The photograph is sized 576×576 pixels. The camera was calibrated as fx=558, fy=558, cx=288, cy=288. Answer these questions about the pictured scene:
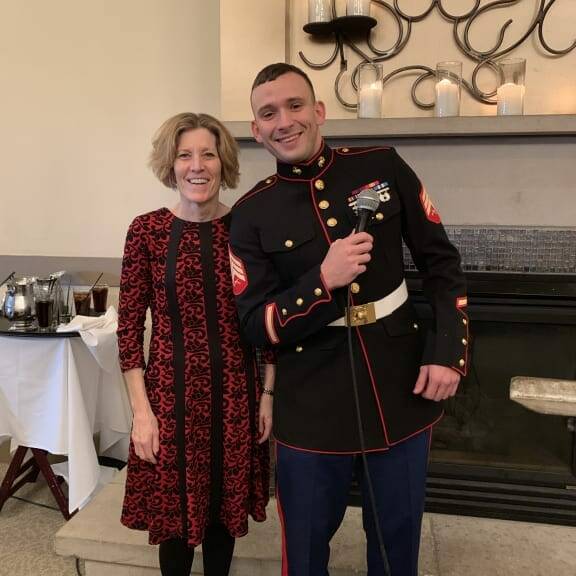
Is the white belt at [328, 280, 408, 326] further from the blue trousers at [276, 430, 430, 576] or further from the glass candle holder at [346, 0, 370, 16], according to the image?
the glass candle holder at [346, 0, 370, 16]

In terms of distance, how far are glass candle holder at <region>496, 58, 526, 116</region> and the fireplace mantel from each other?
0.17 ft

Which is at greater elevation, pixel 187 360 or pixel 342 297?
pixel 342 297

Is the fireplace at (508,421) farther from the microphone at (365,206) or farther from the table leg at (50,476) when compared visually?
the table leg at (50,476)

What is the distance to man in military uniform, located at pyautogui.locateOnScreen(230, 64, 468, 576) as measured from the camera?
0.97 m

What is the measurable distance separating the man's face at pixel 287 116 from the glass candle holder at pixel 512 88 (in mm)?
925

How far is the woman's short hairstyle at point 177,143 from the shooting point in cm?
111

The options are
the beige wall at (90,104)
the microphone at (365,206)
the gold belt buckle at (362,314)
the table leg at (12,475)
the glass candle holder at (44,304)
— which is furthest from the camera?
the beige wall at (90,104)

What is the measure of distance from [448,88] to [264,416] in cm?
114

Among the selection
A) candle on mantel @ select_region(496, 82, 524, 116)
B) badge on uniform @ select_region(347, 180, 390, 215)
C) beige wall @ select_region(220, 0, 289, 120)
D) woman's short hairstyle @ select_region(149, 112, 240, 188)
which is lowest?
badge on uniform @ select_region(347, 180, 390, 215)

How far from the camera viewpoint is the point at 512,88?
1652 millimetres

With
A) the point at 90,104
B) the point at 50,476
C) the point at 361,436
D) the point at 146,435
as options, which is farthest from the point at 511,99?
the point at 50,476

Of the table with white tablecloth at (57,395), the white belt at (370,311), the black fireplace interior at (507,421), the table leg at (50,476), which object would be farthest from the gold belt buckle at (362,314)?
the table leg at (50,476)

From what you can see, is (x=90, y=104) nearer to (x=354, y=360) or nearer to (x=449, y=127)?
(x=449, y=127)

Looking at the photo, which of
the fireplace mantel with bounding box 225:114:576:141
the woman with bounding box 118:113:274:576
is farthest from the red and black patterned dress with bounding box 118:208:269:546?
the fireplace mantel with bounding box 225:114:576:141
